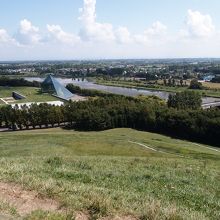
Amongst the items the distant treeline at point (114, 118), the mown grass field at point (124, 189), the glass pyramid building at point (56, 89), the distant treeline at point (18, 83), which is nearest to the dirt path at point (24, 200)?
the mown grass field at point (124, 189)

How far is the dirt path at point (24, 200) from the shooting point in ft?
27.5

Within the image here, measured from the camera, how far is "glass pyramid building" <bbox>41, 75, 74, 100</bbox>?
414 feet

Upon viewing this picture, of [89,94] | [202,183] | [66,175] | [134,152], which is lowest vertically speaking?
[89,94]

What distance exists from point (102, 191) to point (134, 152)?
2512 centimetres

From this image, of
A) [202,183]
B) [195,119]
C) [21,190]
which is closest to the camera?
[21,190]

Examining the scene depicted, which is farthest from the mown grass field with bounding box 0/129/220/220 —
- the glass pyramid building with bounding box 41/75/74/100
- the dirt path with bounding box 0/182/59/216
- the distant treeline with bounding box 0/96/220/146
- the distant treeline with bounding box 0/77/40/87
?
the distant treeline with bounding box 0/77/40/87

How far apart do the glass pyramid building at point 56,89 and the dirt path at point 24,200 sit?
113m

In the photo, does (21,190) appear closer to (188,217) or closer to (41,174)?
(41,174)

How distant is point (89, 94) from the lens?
421 ft

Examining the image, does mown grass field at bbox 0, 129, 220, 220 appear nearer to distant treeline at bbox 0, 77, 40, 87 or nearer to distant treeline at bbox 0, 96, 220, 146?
distant treeline at bbox 0, 96, 220, 146

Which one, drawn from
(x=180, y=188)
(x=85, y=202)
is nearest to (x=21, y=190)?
(x=85, y=202)

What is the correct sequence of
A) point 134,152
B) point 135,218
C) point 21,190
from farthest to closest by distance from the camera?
point 134,152
point 21,190
point 135,218

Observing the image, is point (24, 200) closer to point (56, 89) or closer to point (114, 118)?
point (114, 118)

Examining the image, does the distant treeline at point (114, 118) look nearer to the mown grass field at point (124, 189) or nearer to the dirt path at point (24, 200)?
the mown grass field at point (124, 189)
